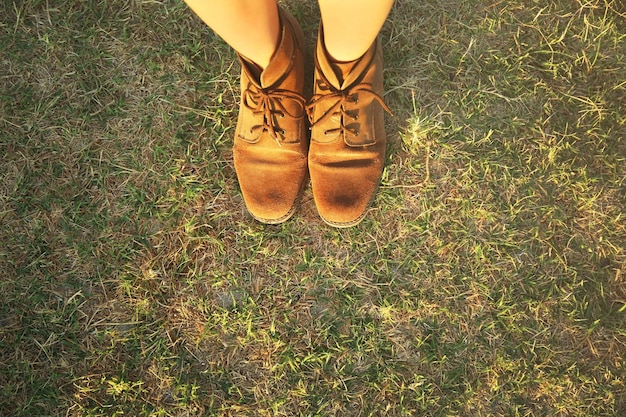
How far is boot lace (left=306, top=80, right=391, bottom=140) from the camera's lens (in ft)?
4.21

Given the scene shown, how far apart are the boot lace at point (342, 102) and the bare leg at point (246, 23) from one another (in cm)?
18

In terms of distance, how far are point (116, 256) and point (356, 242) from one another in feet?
2.45

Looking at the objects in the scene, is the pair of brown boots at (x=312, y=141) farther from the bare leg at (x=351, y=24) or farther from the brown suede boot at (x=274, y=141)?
the bare leg at (x=351, y=24)

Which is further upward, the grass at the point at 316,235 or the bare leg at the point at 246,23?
the bare leg at the point at 246,23

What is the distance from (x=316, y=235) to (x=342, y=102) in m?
0.41

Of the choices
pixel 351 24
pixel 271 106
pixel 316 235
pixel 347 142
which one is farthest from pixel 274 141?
pixel 351 24

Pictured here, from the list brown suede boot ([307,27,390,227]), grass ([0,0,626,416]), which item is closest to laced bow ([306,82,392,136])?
brown suede boot ([307,27,390,227])

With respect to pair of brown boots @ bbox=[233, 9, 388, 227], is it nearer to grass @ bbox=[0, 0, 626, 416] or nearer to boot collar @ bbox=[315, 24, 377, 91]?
boot collar @ bbox=[315, 24, 377, 91]

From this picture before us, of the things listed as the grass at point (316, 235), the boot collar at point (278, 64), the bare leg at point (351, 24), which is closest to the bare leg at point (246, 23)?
the boot collar at point (278, 64)

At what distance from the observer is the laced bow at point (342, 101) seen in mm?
1282

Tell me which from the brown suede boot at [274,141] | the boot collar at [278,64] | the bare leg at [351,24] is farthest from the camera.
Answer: the brown suede boot at [274,141]

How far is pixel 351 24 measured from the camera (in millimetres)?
1015

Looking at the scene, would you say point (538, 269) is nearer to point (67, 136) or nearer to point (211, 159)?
point (211, 159)

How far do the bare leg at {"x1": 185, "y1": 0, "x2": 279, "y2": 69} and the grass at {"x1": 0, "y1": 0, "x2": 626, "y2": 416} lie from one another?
364 mm
